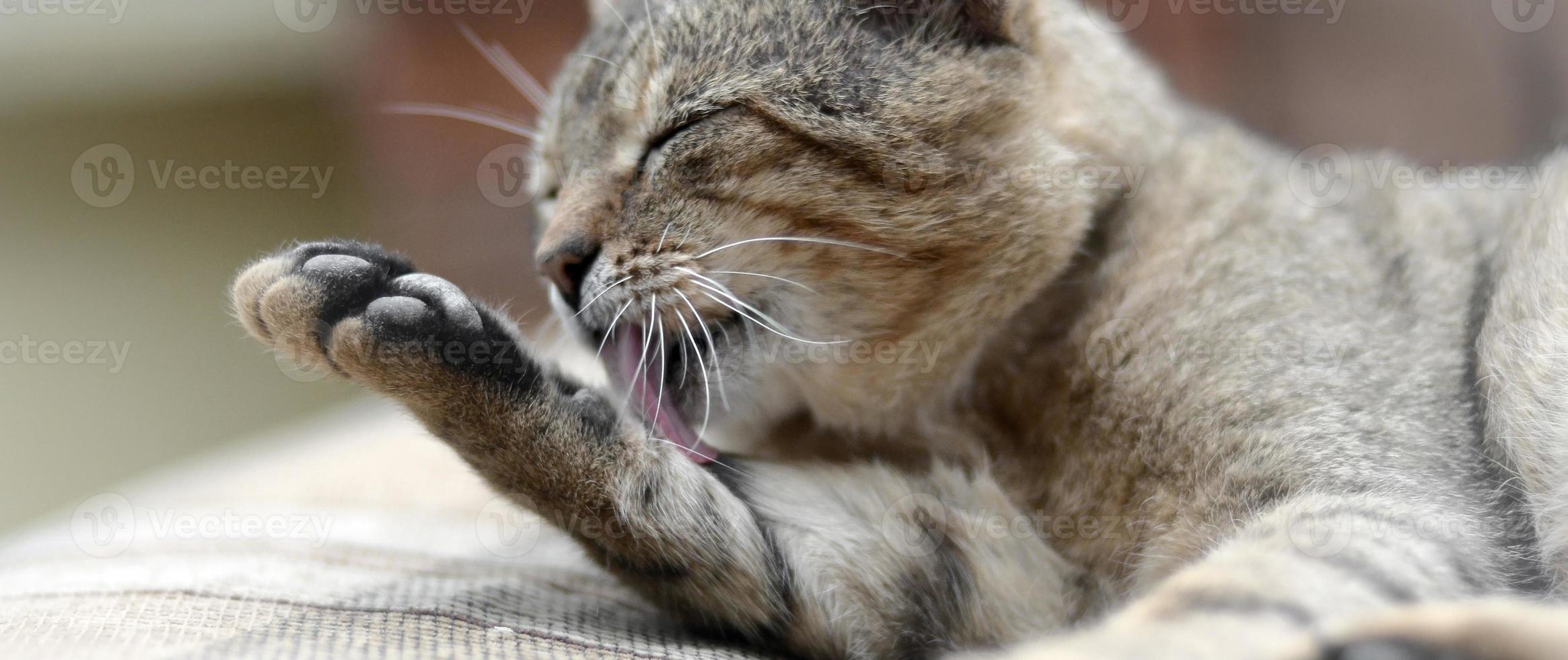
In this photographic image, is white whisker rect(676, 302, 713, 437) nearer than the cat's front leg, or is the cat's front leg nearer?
the cat's front leg

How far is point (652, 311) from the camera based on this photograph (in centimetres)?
128

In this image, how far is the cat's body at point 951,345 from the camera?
115 cm

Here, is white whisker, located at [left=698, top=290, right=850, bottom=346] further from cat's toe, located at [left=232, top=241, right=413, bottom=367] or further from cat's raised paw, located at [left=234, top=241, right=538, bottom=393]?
cat's toe, located at [left=232, top=241, right=413, bottom=367]

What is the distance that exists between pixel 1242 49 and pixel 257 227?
10.8 feet

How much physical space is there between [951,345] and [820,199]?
0.95ft

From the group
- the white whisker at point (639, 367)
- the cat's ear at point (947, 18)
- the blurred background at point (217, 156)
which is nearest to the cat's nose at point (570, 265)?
the white whisker at point (639, 367)

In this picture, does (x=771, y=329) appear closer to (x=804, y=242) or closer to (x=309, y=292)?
(x=804, y=242)

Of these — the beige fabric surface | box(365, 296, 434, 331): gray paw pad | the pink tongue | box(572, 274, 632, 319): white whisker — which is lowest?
the beige fabric surface

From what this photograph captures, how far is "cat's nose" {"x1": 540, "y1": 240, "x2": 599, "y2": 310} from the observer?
1326 millimetres

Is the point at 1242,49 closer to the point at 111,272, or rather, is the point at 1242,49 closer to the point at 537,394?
the point at 537,394

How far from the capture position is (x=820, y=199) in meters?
1.29

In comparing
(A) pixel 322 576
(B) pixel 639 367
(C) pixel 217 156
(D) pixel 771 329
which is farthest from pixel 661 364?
(C) pixel 217 156

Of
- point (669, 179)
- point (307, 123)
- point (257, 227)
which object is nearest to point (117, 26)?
point (307, 123)

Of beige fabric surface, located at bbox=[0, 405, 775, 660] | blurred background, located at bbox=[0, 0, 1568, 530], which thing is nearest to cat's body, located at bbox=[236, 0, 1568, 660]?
beige fabric surface, located at bbox=[0, 405, 775, 660]
